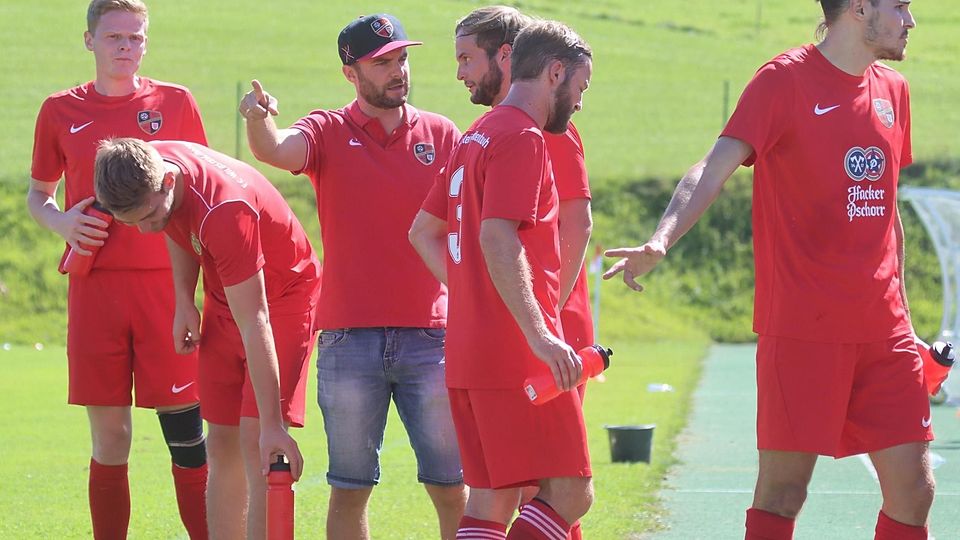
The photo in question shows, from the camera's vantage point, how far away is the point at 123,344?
661cm

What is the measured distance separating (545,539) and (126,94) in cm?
319

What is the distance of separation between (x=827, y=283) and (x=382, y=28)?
78.9 inches

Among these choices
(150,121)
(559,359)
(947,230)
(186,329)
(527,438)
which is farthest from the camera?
(947,230)

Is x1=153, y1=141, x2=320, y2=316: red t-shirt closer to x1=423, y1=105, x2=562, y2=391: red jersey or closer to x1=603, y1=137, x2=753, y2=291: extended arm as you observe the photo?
x1=423, y1=105, x2=562, y2=391: red jersey

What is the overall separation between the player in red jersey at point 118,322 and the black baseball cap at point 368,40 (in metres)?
1.23

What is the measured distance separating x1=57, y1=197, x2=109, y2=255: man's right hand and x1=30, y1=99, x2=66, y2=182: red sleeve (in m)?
0.46

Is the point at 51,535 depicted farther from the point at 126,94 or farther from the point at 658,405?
the point at 658,405

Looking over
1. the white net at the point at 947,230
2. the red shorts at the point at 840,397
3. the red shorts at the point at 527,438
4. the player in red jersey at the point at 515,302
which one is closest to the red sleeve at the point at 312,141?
the player in red jersey at the point at 515,302

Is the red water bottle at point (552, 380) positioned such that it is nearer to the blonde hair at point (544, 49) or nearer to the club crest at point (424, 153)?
the blonde hair at point (544, 49)

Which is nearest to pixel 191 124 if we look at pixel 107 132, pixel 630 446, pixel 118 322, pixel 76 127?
pixel 107 132

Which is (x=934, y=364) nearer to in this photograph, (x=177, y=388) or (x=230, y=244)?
(x=230, y=244)

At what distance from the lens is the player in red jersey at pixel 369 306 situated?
19.0 feet

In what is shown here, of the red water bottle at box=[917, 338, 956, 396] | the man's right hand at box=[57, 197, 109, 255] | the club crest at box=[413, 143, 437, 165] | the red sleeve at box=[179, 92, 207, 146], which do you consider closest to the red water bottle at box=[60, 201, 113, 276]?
the man's right hand at box=[57, 197, 109, 255]

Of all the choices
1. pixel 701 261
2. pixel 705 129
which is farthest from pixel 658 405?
pixel 705 129
